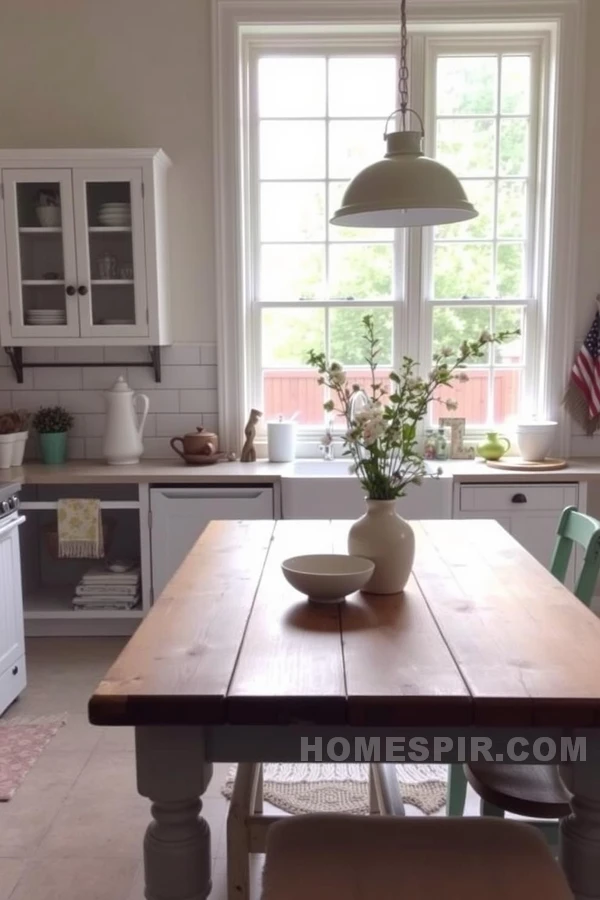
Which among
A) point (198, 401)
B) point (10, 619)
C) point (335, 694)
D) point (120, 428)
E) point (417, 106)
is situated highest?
point (417, 106)

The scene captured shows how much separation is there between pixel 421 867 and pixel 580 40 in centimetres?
387

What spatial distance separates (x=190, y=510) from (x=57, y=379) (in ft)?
3.60

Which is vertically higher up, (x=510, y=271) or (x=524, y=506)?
(x=510, y=271)

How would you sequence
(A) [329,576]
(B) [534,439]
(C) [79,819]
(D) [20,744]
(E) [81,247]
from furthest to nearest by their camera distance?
(B) [534,439]
(E) [81,247]
(D) [20,744]
(C) [79,819]
(A) [329,576]

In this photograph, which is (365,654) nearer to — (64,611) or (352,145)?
(64,611)

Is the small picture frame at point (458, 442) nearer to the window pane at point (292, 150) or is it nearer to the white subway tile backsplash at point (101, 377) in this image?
the window pane at point (292, 150)

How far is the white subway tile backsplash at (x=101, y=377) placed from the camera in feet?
14.0

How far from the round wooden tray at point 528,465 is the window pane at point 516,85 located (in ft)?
5.73

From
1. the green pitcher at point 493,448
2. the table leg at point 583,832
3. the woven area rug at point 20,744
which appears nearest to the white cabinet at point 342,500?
the green pitcher at point 493,448

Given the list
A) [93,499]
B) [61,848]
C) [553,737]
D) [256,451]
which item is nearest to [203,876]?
[553,737]

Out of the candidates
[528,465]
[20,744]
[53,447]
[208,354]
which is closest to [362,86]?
[208,354]

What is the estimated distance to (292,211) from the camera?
14.1ft

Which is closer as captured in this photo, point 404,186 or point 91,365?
point 404,186

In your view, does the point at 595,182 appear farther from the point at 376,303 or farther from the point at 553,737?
the point at 553,737
